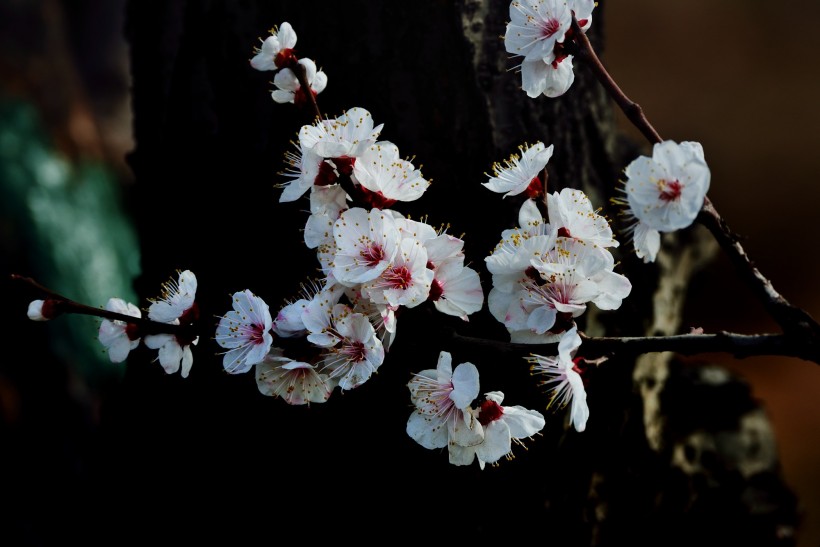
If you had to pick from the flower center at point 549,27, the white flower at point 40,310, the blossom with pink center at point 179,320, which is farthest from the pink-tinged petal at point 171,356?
the flower center at point 549,27

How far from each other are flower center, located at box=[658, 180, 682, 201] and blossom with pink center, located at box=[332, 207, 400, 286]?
0.19m

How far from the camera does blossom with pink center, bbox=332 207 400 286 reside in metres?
0.51

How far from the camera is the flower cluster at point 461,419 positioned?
1.77ft

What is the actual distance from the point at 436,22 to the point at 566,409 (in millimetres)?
512

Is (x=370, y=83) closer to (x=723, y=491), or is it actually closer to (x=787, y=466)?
(x=723, y=491)

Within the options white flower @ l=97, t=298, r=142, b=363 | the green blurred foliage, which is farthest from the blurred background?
white flower @ l=97, t=298, r=142, b=363

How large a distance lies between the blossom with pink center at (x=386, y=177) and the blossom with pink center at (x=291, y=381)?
0.15m

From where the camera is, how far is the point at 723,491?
1086 mm

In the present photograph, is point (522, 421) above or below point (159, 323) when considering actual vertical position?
below

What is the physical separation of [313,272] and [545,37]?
45 cm

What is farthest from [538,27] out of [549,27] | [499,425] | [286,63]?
[499,425]

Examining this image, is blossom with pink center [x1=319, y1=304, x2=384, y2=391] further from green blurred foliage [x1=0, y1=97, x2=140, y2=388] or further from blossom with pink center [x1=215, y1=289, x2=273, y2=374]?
green blurred foliage [x1=0, y1=97, x2=140, y2=388]

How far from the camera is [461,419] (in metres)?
0.55

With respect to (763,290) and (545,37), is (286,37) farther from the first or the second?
(763,290)
